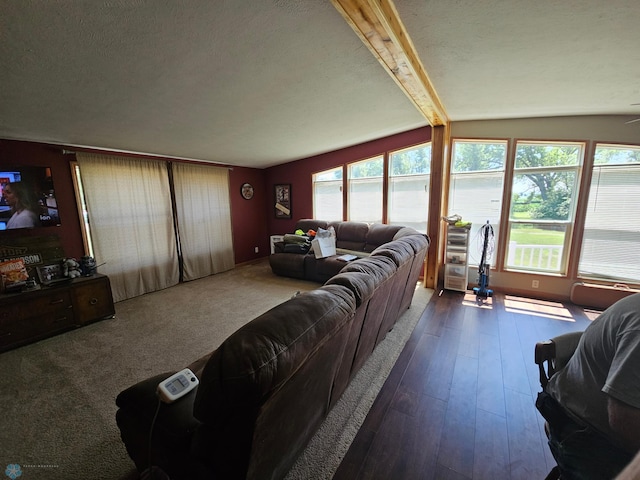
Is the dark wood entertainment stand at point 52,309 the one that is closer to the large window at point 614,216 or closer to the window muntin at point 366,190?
A: the window muntin at point 366,190

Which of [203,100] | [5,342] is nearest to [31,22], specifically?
[203,100]

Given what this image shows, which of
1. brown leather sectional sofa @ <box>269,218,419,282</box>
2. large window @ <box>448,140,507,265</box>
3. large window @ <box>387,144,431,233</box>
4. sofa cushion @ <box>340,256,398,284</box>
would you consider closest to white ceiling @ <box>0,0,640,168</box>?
large window @ <box>448,140,507,265</box>

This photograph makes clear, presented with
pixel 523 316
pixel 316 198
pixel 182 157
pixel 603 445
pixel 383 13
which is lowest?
pixel 523 316

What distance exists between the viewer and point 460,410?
5.79 ft

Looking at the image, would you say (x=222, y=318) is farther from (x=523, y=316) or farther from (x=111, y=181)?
(x=523, y=316)

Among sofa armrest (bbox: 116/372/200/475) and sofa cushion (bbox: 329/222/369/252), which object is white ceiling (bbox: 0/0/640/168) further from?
sofa cushion (bbox: 329/222/369/252)

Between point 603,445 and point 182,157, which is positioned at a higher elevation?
point 182,157

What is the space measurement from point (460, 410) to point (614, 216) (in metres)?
3.56

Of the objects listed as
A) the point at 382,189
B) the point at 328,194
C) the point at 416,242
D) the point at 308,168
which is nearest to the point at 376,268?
the point at 416,242

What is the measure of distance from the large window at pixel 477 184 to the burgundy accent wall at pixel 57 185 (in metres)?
A: 5.39

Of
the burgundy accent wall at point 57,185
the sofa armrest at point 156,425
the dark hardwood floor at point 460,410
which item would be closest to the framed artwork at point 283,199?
the burgundy accent wall at point 57,185

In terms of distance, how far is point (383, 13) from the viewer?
1.56 meters

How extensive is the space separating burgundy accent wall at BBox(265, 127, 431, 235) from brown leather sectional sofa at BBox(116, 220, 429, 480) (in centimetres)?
383

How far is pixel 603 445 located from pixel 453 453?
0.74 meters
